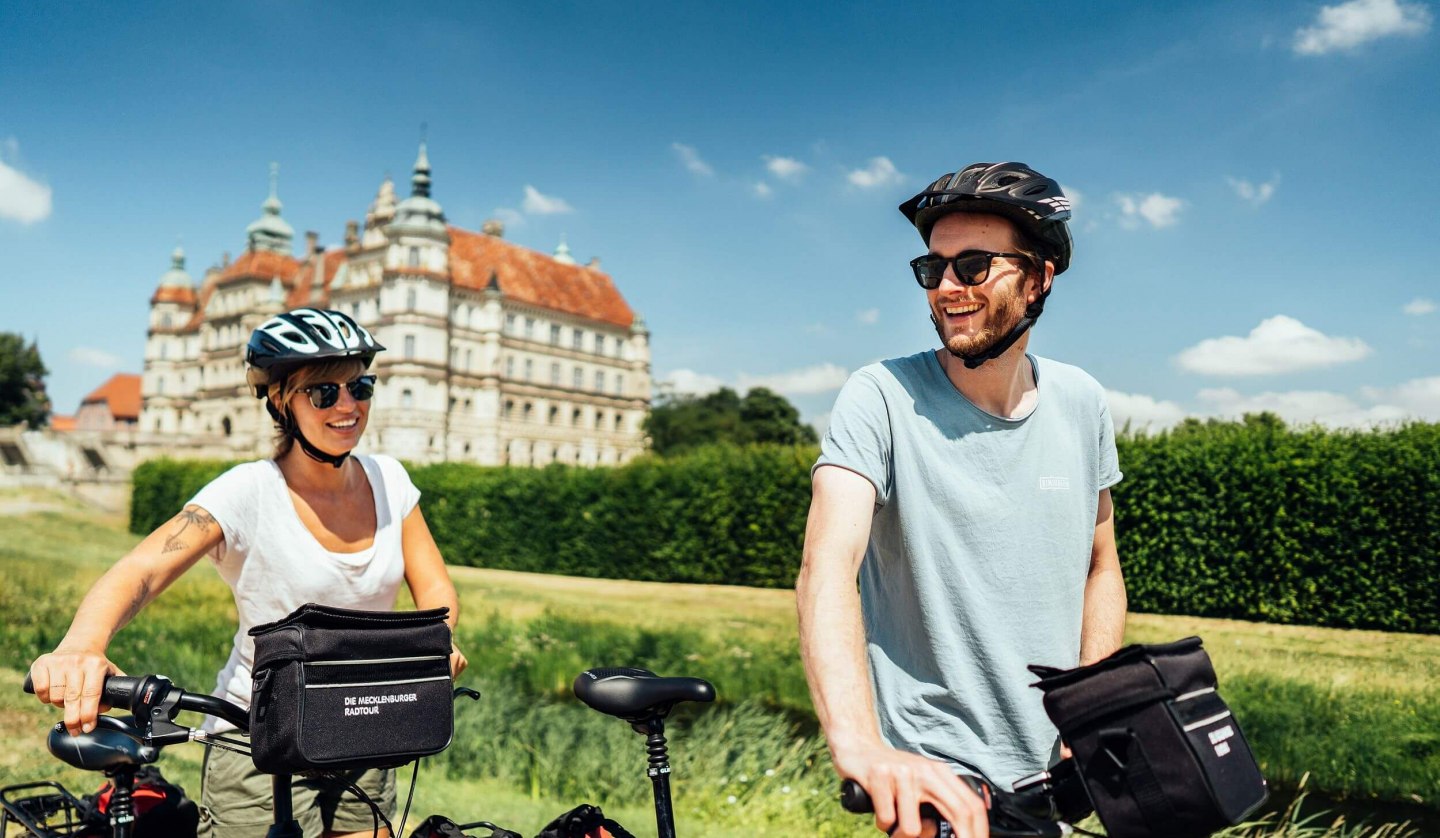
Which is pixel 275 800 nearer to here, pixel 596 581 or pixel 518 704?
pixel 518 704

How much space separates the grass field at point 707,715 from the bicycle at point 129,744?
3503 mm

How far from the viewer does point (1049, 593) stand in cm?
215

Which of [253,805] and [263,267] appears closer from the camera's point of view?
[253,805]

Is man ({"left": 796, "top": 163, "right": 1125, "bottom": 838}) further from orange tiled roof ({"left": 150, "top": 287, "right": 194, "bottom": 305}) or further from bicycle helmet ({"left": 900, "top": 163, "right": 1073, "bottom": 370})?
orange tiled roof ({"left": 150, "top": 287, "right": 194, "bottom": 305})

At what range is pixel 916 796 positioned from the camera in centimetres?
157

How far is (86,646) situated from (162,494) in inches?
2237

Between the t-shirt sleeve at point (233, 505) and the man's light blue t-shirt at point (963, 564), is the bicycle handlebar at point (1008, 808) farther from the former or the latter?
the t-shirt sleeve at point (233, 505)

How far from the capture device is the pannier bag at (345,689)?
210 centimetres

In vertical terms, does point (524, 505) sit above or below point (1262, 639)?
above

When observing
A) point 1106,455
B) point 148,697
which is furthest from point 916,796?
point 148,697

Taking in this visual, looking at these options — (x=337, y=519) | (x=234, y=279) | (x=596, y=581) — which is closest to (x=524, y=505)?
(x=596, y=581)

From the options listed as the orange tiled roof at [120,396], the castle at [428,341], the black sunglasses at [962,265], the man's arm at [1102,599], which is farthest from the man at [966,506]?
the orange tiled roof at [120,396]

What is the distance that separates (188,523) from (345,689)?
39.2 inches

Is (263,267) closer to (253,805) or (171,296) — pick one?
(171,296)
